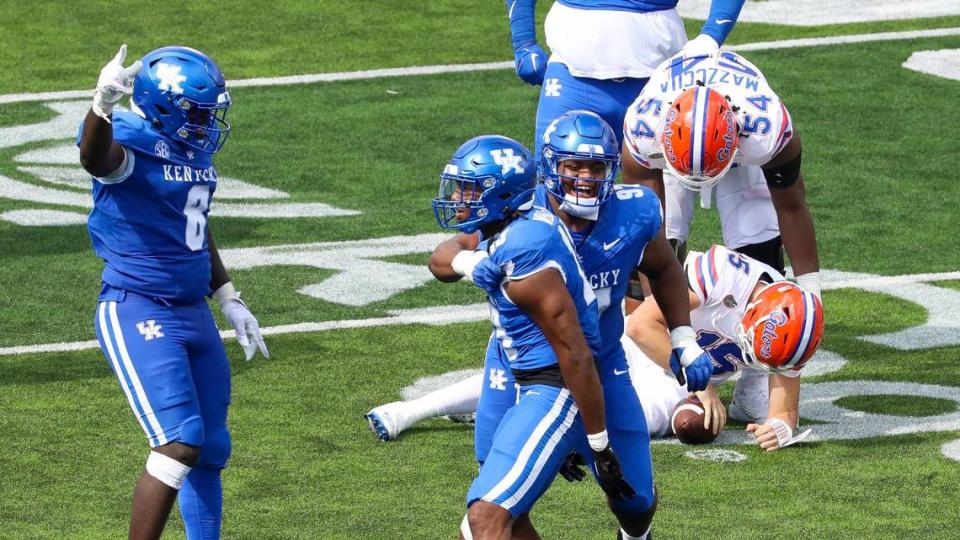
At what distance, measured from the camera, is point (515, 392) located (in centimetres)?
582

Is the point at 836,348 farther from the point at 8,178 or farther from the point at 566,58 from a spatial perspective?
the point at 8,178

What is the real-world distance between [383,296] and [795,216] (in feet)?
10.4

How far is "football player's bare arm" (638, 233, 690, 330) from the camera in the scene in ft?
19.7

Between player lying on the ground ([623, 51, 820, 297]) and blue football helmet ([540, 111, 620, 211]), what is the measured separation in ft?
5.05

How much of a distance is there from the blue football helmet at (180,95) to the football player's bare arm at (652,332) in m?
2.32

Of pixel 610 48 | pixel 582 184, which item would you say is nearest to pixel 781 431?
pixel 610 48

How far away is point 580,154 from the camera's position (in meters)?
5.76

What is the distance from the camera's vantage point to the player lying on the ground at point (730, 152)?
24.2ft

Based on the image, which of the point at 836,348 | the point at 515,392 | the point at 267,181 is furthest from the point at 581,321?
the point at 267,181

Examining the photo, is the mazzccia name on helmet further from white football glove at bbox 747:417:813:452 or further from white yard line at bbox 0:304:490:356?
white yard line at bbox 0:304:490:356

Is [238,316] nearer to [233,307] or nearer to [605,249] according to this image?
[233,307]

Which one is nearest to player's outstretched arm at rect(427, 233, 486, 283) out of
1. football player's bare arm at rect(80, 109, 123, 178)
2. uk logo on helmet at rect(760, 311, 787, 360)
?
football player's bare arm at rect(80, 109, 123, 178)

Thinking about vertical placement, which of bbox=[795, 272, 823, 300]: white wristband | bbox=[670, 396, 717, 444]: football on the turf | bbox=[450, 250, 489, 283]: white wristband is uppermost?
bbox=[450, 250, 489, 283]: white wristband

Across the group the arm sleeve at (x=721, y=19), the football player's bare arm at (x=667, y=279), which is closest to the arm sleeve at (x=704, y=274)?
the arm sleeve at (x=721, y=19)
